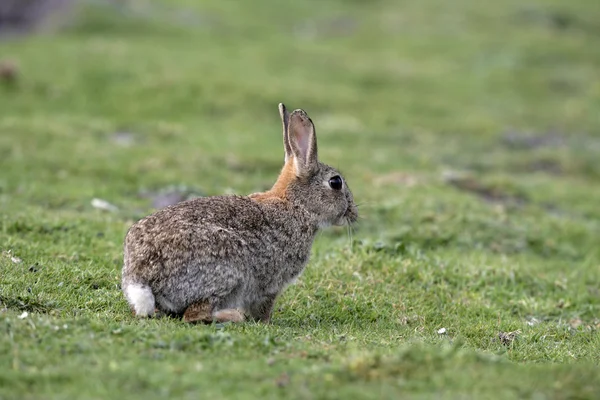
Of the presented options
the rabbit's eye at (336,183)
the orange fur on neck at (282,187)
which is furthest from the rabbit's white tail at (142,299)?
the rabbit's eye at (336,183)

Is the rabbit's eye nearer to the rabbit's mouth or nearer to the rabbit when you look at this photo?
the rabbit

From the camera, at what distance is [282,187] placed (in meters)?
10.1

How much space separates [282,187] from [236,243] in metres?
1.47

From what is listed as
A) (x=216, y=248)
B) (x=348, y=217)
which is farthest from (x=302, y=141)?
(x=216, y=248)

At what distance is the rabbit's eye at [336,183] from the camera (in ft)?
33.4

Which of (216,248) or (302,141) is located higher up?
(302,141)

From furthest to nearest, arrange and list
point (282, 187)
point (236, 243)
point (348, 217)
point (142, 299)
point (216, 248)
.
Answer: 1. point (348, 217)
2. point (282, 187)
3. point (236, 243)
4. point (216, 248)
5. point (142, 299)

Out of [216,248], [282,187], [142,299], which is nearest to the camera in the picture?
A: [142,299]

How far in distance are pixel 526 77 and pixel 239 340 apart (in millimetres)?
29579

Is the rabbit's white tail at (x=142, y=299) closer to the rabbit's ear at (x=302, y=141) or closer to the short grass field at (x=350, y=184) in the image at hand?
the short grass field at (x=350, y=184)

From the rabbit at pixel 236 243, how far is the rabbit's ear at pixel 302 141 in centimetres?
1

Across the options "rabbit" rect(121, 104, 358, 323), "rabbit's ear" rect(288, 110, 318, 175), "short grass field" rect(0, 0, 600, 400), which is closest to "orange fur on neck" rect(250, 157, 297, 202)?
"rabbit" rect(121, 104, 358, 323)

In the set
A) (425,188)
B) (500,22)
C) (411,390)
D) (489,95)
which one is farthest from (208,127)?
(500,22)

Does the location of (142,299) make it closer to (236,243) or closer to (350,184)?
(236,243)
